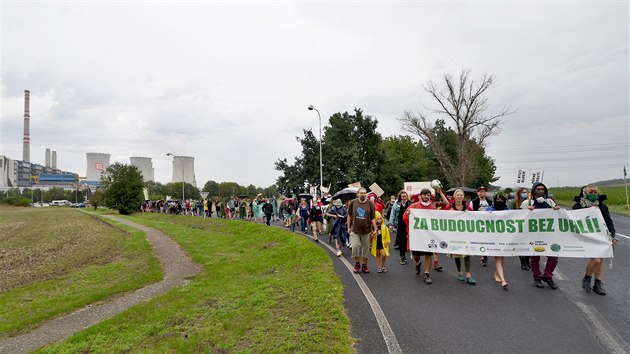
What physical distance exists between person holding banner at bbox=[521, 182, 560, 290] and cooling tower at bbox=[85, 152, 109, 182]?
15182cm

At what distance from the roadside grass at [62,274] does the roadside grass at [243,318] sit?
233 cm

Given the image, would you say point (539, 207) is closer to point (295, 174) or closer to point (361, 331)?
point (361, 331)

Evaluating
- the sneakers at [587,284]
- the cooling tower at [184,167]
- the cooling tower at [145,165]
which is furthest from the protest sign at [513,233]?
the cooling tower at [145,165]

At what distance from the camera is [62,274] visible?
43.9ft

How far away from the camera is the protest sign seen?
6746 mm

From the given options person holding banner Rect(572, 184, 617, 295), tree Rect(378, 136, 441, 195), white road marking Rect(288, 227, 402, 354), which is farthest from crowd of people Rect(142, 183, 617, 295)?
tree Rect(378, 136, 441, 195)

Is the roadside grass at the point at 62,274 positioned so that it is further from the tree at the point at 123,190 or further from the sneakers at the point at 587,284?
the tree at the point at 123,190

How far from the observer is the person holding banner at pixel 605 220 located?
643 centimetres

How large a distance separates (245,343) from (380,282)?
→ 339 centimetres

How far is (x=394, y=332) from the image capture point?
15.6ft

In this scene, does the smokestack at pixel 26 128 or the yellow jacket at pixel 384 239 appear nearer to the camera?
the yellow jacket at pixel 384 239

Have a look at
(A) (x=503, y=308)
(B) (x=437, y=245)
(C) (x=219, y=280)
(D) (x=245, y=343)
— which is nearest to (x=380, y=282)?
(B) (x=437, y=245)

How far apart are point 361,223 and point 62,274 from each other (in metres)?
11.6

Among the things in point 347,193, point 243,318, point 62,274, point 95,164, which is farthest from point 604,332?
point 95,164
